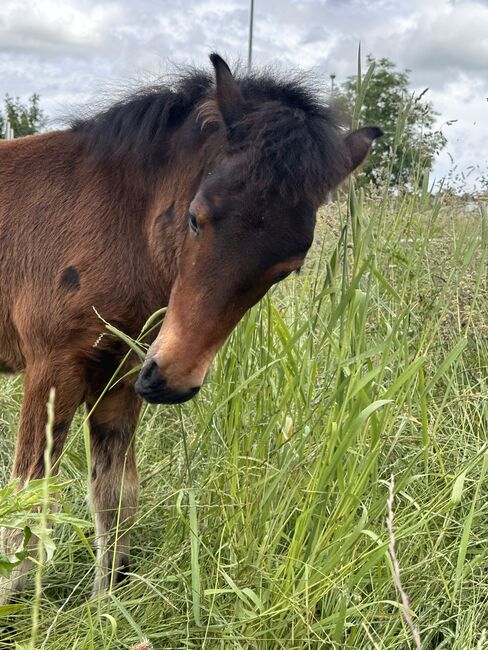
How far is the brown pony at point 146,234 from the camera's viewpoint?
2008mm

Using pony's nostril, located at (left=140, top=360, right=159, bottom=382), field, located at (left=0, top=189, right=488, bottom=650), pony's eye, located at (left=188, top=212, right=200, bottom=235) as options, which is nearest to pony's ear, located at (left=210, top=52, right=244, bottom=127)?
pony's eye, located at (left=188, top=212, right=200, bottom=235)

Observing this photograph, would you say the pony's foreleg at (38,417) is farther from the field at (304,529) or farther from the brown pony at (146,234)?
the field at (304,529)

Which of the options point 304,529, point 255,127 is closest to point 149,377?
point 304,529

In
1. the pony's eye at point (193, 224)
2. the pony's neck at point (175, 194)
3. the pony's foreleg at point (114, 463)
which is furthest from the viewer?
the pony's foreleg at point (114, 463)

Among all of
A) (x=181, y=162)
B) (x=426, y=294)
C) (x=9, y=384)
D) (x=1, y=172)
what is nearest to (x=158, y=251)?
(x=181, y=162)

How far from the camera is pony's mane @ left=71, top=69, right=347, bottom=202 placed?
2025mm

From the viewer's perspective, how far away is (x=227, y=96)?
7.12ft

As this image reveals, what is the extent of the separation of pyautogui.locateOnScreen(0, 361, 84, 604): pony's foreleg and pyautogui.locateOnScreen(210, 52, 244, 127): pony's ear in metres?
1.03

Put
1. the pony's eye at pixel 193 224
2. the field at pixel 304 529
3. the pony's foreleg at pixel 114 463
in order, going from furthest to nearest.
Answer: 1. the pony's foreleg at pixel 114 463
2. the pony's eye at pixel 193 224
3. the field at pixel 304 529

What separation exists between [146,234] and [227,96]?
0.59m

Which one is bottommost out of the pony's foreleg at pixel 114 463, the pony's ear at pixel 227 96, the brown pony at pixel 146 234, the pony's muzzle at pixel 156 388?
the pony's foreleg at pixel 114 463

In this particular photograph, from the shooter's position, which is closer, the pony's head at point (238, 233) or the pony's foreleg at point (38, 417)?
the pony's head at point (238, 233)

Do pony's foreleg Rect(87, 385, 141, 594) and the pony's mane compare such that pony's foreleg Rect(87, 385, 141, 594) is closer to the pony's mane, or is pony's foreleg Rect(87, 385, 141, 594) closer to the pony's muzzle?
the pony's muzzle

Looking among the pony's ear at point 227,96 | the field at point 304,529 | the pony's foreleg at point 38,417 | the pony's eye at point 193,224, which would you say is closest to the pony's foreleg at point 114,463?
the field at point 304,529
